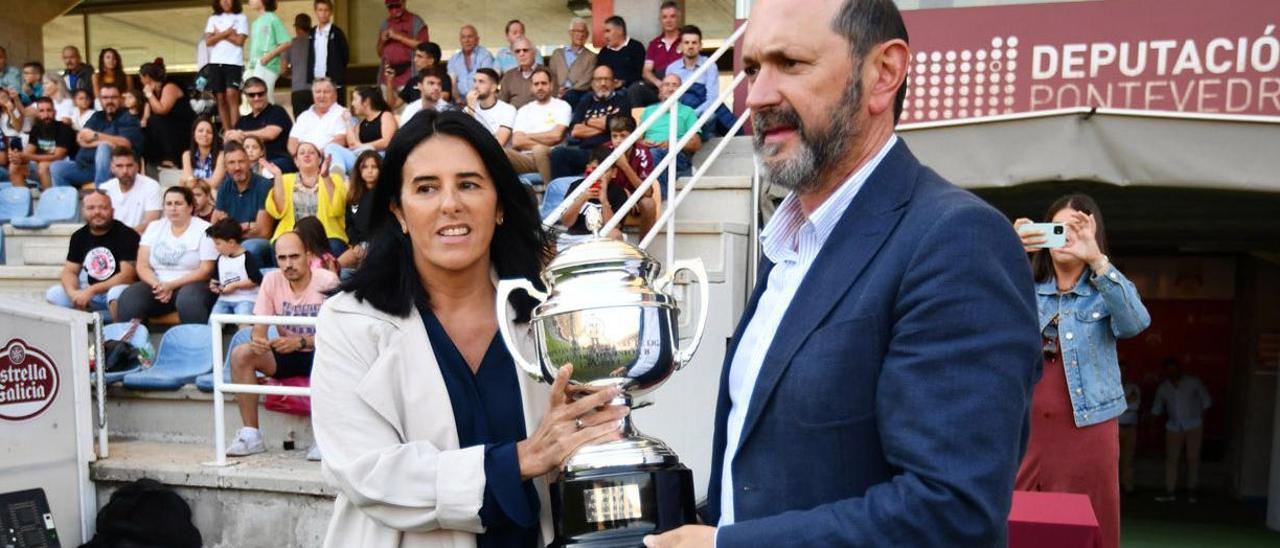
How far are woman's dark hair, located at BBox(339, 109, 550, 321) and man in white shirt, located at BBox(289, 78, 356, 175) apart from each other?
6.92 metres

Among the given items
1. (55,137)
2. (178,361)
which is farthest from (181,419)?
(55,137)

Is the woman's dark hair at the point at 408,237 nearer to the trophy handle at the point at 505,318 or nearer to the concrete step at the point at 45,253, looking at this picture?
the trophy handle at the point at 505,318

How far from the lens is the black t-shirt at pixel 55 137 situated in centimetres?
1084

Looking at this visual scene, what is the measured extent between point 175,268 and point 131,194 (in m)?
1.99

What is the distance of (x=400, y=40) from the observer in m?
10.9

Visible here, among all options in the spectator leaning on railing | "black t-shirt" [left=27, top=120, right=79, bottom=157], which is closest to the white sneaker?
the spectator leaning on railing

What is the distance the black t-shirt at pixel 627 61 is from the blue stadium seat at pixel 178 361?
3990 mm

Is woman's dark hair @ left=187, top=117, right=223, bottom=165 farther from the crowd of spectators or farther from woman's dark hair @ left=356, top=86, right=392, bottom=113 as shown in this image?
woman's dark hair @ left=356, top=86, right=392, bottom=113

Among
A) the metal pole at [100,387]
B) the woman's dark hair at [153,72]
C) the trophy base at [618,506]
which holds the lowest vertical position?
the metal pole at [100,387]

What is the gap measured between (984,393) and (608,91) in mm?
7281

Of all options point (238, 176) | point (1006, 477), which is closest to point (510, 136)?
point (238, 176)

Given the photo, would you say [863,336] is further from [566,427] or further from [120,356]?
[120,356]

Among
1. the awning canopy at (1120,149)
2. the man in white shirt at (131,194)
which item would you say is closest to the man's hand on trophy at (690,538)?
the awning canopy at (1120,149)

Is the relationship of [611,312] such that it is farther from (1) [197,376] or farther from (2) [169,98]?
(2) [169,98]
